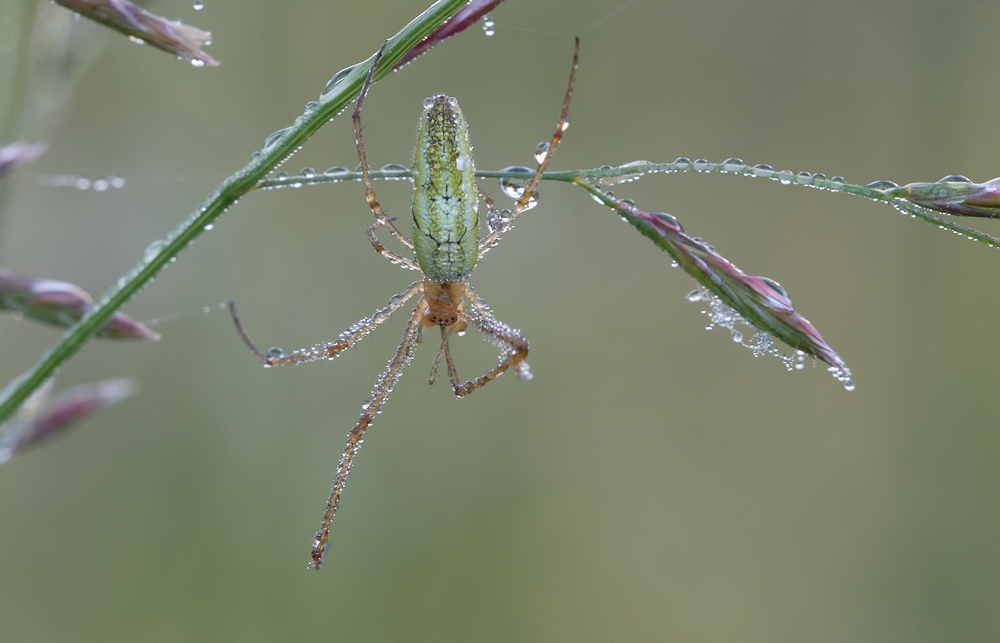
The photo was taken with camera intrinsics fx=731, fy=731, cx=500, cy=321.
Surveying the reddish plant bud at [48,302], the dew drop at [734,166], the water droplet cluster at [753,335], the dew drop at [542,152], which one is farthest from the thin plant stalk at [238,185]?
the water droplet cluster at [753,335]

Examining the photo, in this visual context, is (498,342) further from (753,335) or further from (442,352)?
(753,335)

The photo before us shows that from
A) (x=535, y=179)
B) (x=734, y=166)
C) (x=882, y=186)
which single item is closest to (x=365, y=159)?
(x=535, y=179)

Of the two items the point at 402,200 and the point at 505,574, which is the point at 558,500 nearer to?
the point at 505,574

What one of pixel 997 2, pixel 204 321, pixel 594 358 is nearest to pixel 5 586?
pixel 204 321

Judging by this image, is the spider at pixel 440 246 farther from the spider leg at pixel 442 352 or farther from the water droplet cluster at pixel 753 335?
the water droplet cluster at pixel 753 335

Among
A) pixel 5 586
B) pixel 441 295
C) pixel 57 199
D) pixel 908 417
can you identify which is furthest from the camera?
pixel 908 417

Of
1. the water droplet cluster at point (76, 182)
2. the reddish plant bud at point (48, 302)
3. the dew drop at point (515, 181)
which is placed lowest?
the reddish plant bud at point (48, 302)
